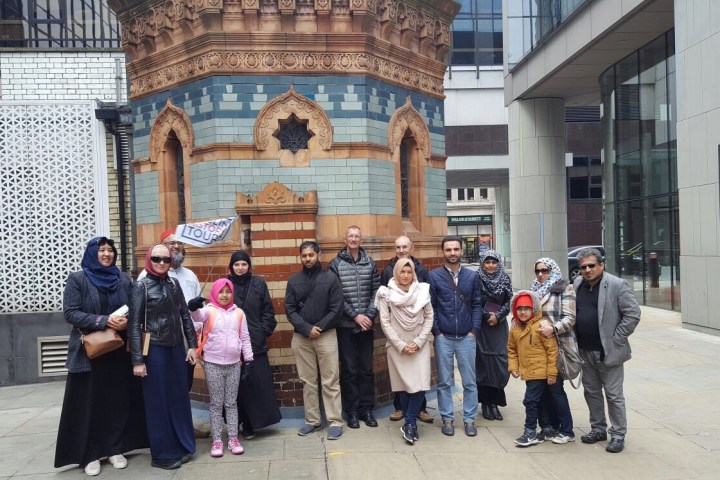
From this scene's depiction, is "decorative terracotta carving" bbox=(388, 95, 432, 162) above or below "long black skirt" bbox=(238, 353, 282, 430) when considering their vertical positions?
above

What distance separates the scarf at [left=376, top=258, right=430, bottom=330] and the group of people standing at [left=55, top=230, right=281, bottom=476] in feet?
4.30

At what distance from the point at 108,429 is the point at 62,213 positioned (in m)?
4.22

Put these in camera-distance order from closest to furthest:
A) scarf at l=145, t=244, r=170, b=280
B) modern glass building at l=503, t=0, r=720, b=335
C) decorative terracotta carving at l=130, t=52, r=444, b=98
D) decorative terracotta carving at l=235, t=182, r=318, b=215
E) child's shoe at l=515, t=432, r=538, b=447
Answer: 1. scarf at l=145, t=244, r=170, b=280
2. child's shoe at l=515, t=432, r=538, b=447
3. decorative terracotta carving at l=235, t=182, r=318, b=215
4. decorative terracotta carving at l=130, t=52, r=444, b=98
5. modern glass building at l=503, t=0, r=720, b=335

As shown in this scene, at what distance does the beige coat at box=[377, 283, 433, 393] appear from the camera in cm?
569

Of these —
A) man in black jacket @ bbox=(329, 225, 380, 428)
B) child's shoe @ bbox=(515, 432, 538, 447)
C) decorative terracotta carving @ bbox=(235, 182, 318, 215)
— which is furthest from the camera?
decorative terracotta carving @ bbox=(235, 182, 318, 215)

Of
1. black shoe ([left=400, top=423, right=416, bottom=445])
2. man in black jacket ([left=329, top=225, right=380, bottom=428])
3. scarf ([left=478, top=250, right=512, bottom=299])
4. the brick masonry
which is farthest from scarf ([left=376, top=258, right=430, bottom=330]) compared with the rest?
the brick masonry

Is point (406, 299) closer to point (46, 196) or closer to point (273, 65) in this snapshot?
point (273, 65)

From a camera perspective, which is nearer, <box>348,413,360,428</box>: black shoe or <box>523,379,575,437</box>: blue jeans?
<box>523,379,575,437</box>: blue jeans

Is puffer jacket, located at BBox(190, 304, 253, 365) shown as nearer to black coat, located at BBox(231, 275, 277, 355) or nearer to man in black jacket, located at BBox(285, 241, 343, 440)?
black coat, located at BBox(231, 275, 277, 355)

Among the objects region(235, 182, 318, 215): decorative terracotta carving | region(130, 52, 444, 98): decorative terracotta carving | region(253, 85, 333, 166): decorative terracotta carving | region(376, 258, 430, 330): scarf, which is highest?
region(130, 52, 444, 98): decorative terracotta carving

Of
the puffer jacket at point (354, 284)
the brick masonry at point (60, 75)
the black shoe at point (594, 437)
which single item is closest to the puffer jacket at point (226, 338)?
the puffer jacket at point (354, 284)

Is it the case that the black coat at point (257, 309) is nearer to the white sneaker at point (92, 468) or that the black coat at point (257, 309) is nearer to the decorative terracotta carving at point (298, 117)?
the decorative terracotta carving at point (298, 117)

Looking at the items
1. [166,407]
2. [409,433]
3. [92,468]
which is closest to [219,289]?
[166,407]

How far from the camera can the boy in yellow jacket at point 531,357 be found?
550 cm
